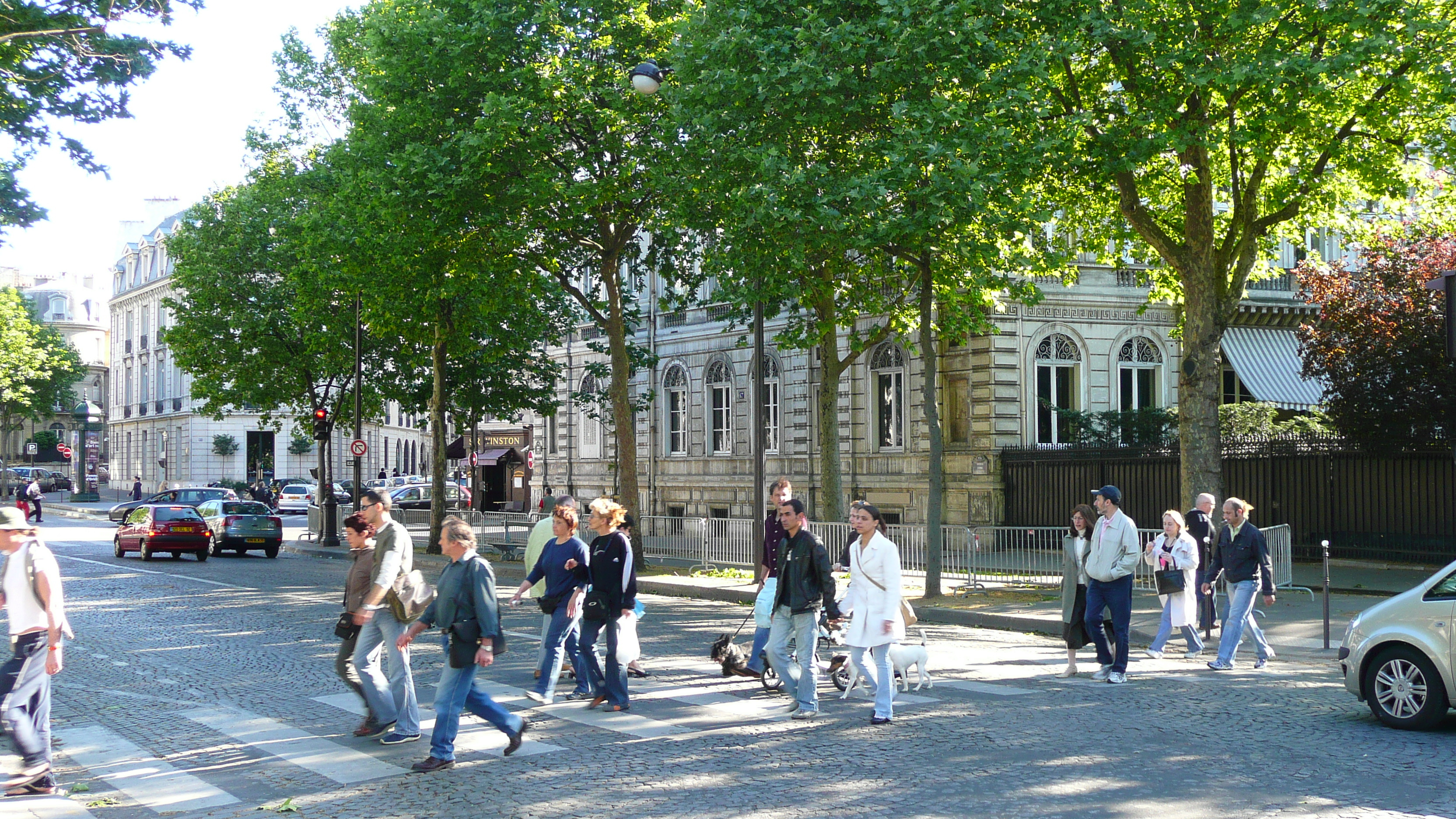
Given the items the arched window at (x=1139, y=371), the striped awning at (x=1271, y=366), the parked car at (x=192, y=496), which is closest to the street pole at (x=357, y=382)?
the parked car at (x=192, y=496)

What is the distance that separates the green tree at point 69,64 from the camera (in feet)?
52.7

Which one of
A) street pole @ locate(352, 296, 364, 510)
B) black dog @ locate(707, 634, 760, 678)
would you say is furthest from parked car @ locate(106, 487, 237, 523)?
black dog @ locate(707, 634, 760, 678)

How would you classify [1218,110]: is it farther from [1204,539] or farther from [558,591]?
[558,591]

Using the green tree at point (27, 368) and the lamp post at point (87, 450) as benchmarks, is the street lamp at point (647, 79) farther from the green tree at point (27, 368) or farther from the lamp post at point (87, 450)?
the green tree at point (27, 368)

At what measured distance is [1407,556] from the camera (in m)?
22.7

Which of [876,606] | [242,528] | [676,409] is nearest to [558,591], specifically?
[876,606]

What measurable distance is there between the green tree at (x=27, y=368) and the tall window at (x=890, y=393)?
4986 centimetres

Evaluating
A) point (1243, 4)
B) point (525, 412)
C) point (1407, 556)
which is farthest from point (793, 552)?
point (525, 412)

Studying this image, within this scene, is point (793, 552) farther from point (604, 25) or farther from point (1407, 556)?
point (1407, 556)

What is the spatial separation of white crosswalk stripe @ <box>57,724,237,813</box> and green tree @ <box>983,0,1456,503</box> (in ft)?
42.9

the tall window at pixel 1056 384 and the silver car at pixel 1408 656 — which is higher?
the tall window at pixel 1056 384

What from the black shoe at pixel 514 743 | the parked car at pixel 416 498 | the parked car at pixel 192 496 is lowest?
the black shoe at pixel 514 743

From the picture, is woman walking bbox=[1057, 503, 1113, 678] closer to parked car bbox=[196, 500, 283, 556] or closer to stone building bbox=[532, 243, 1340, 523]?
stone building bbox=[532, 243, 1340, 523]

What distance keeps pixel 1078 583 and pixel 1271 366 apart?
2135 cm
